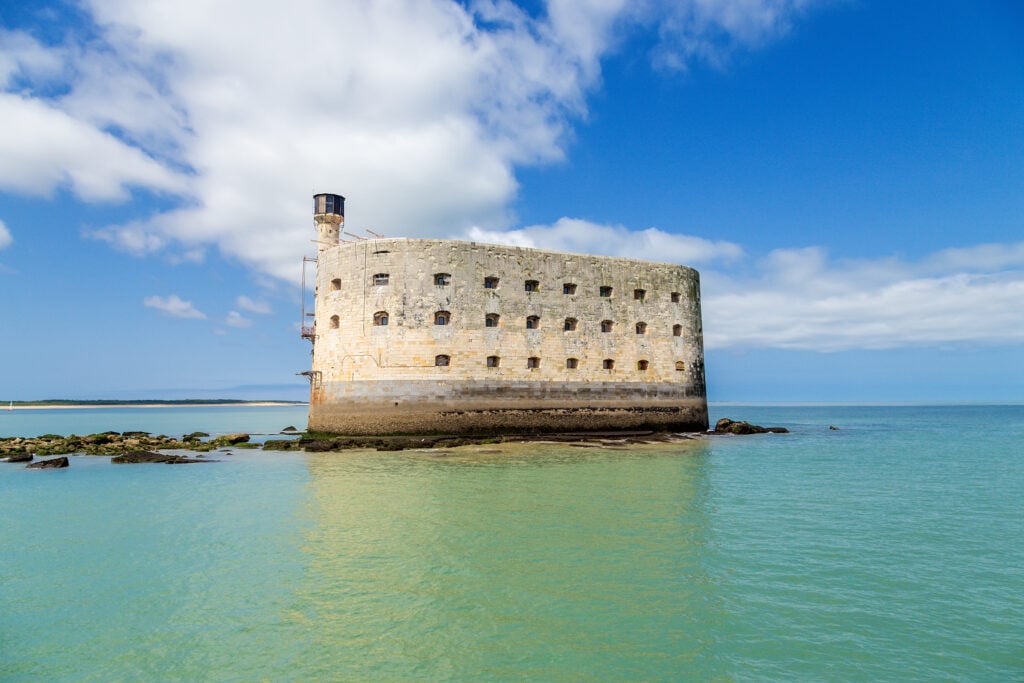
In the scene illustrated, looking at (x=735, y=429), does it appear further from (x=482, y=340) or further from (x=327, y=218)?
(x=327, y=218)

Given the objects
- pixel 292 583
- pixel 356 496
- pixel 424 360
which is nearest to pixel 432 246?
pixel 424 360

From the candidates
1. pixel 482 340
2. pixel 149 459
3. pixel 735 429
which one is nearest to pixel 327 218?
pixel 482 340

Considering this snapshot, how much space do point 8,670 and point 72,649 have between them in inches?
19.3

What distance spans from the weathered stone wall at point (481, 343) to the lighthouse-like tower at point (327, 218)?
144cm

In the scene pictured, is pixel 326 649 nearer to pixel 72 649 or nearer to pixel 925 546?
pixel 72 649

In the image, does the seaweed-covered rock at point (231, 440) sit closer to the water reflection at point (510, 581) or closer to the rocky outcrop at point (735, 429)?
the water reflection at point (510, 581)

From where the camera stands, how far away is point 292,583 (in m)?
7.50

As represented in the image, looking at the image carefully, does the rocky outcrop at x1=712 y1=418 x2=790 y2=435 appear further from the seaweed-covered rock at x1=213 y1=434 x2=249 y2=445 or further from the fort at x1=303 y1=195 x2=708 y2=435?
the seaweed-covered rock at x1=213 y1=434 x2=249 y2=445

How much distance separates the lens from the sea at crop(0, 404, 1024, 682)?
5480mm

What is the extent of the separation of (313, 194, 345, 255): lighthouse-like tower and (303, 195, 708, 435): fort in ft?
0.19

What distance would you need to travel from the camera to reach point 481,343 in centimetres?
2603

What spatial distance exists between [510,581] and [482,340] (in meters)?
18.9

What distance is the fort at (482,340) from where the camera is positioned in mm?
25203

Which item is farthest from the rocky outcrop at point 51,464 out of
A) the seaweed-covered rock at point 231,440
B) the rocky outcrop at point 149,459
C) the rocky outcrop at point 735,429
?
the rocky outcrop at point 735,429
